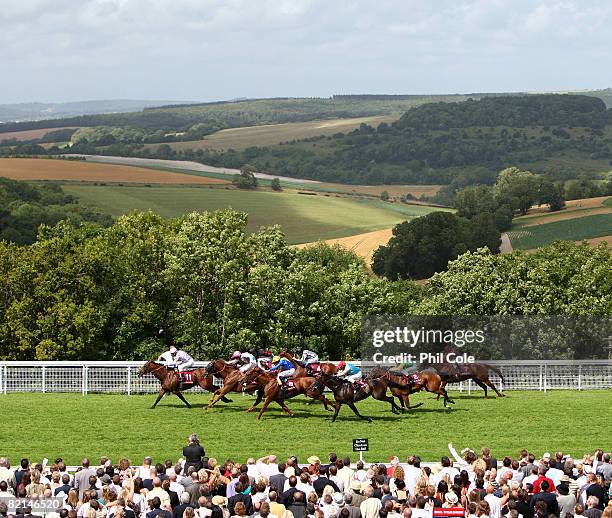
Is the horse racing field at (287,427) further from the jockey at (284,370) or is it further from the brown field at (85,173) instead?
the brown field at (85,173)

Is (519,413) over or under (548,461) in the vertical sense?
under

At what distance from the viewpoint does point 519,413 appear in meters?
25.7

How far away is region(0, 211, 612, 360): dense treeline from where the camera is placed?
3716 centimetres

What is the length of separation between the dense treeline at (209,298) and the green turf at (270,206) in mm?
56775

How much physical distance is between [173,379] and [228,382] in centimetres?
147

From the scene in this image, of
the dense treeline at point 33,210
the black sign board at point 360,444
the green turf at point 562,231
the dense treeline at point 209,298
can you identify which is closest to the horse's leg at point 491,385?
the dense treeline at point 209,298

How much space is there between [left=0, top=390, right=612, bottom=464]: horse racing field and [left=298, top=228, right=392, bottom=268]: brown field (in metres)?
58.5

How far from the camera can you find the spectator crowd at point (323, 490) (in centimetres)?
1294

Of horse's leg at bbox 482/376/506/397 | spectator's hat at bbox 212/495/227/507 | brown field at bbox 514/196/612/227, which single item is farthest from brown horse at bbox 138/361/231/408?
brown field at bbox 514/196/612/227

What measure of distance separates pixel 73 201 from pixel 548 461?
96.6 meters

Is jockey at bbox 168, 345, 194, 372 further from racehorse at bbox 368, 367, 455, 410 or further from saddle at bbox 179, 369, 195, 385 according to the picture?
racehorse at bbox 368, 367, 455, 410

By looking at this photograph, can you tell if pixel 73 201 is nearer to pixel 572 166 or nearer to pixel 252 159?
pixel 252 159

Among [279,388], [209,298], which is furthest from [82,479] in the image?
[209,298]

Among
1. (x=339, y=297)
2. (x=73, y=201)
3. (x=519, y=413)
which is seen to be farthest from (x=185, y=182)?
(x=519, y=413)
